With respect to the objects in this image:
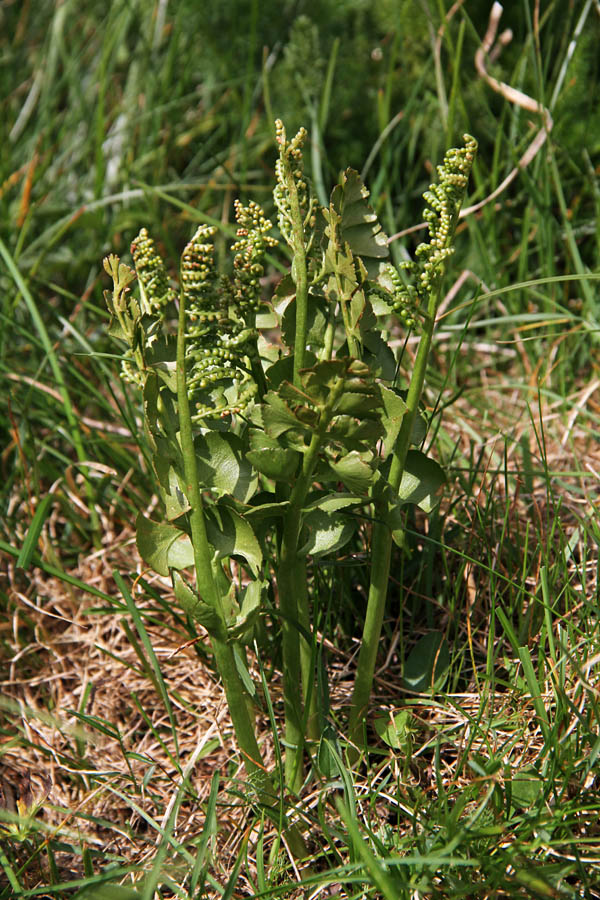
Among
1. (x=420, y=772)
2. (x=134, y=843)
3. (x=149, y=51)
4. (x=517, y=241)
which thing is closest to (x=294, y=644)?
(x=420, y=772)

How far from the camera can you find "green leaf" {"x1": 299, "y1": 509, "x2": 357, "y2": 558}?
1.08m

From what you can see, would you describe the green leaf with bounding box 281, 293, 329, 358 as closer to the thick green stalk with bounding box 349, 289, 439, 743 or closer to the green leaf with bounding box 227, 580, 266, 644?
the thick green stalk with bounding box 349, 289, 439, 743

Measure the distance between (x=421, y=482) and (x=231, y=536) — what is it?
10.1 inches

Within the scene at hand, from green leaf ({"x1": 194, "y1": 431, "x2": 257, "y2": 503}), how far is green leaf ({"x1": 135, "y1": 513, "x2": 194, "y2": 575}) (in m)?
0.08

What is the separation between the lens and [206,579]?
1.04 m

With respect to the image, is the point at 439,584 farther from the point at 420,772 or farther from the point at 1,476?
the point at 1,476

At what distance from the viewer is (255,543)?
106 centimetres

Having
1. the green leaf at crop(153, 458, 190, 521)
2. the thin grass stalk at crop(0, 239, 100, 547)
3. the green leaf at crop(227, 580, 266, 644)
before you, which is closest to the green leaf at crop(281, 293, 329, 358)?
the green leaf at crop(153, 458, 190, 521)

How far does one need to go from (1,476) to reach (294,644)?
3.84 feet

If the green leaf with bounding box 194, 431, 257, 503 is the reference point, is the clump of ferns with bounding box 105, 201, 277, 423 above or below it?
above

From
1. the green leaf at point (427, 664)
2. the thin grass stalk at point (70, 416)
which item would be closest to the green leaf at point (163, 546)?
the green leaf at point (427, 664)

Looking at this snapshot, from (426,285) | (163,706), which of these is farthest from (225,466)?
(163,706)

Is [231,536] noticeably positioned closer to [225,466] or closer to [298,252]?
[225,466]

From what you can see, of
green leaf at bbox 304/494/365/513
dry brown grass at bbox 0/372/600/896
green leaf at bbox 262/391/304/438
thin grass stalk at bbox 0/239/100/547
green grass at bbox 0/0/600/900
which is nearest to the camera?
green leaf at bbox 262/391/304/438
